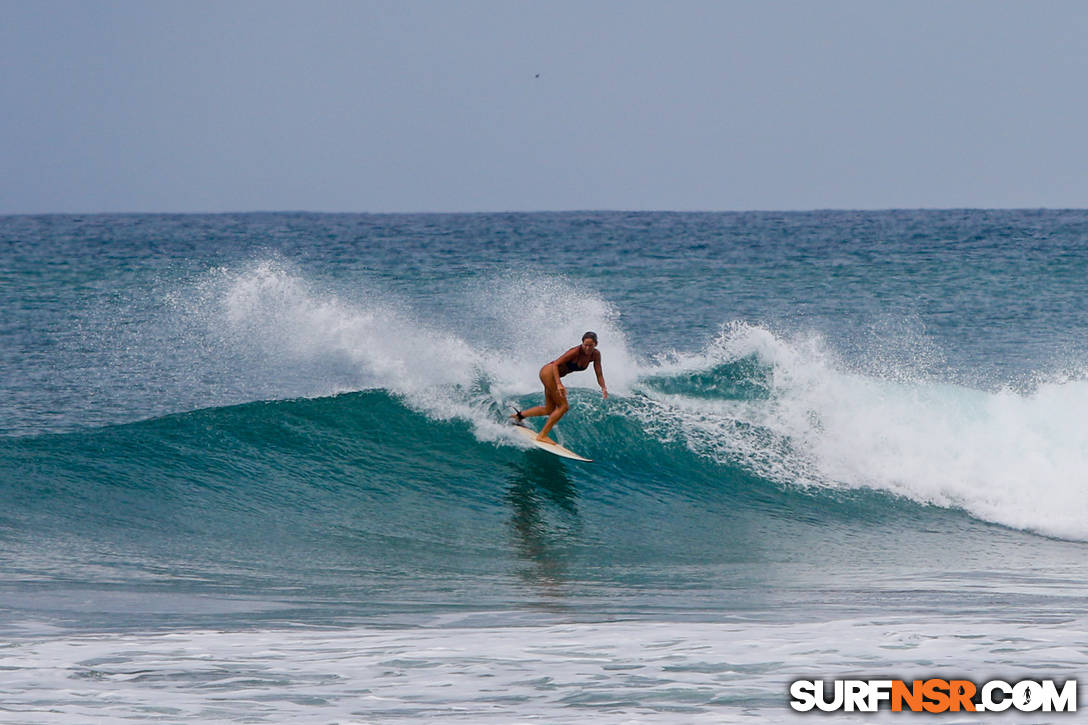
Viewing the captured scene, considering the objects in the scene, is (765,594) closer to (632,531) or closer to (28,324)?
(632,531)

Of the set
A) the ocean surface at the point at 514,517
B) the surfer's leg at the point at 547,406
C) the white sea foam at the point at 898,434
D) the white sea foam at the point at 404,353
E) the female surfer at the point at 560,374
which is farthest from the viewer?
the white sea foam at the point at 404,353

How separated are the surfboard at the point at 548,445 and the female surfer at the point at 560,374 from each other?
0.10 metres

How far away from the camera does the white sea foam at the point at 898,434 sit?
40.8 feet

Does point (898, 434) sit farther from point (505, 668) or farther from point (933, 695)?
→ point (505, 668)

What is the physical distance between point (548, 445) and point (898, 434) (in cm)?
413

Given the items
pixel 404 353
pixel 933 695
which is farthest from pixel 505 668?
pixel 404 353

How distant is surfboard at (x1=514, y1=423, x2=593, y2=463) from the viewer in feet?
40.9

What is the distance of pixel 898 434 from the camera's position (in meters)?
13.6

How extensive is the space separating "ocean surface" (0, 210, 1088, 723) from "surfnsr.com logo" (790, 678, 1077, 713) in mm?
104

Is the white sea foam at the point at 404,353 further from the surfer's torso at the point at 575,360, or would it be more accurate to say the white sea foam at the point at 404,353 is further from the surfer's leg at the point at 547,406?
the surfer's torso at the point at 575,360

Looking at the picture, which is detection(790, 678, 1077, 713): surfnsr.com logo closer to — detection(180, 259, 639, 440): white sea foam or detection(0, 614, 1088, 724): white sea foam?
detection(0, 614, 1088, 724): white sea foam

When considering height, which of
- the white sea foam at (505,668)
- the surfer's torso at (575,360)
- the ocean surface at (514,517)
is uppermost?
the surfer's torso at (575,360)

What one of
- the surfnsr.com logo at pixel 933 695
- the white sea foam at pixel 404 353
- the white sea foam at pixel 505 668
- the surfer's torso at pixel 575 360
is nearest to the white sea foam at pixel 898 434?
the white sea foam at pixel 404 353

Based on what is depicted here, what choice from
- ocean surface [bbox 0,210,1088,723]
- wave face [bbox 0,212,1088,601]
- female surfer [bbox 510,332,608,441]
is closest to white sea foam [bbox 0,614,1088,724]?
ocean surface [bbox 0,210,1088,723]
